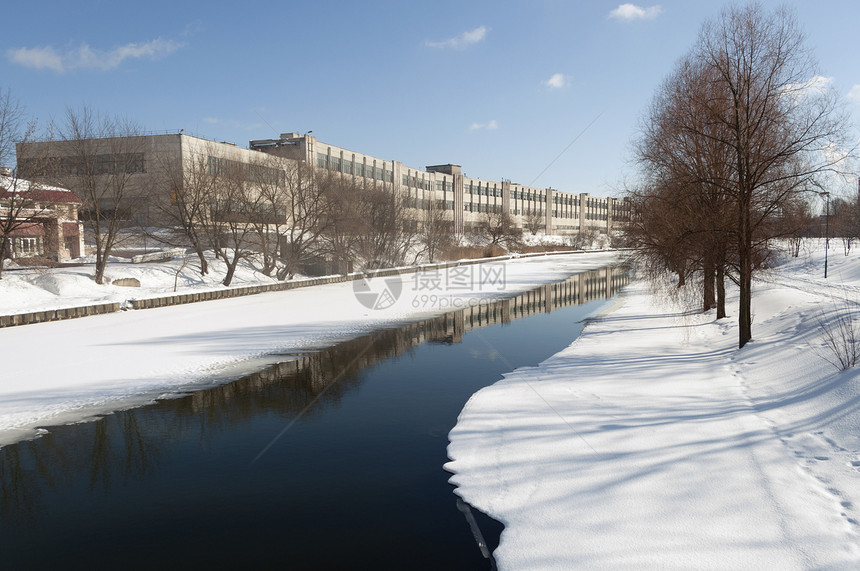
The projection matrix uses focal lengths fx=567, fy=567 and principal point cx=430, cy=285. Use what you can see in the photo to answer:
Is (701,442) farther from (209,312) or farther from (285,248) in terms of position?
(285,248)

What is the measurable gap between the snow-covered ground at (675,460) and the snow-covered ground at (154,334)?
24.9 ft

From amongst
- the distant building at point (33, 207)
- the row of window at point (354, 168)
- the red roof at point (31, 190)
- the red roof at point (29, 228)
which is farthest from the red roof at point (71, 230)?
the row of window at point (354, 168)

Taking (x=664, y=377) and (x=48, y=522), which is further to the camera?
(x=664, y=377)

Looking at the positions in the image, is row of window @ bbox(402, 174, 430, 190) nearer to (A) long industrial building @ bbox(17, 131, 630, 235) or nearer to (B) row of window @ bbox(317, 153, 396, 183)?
(A) long industrial building @ bbox(17, 131, 630, 235)

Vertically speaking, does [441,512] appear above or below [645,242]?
below

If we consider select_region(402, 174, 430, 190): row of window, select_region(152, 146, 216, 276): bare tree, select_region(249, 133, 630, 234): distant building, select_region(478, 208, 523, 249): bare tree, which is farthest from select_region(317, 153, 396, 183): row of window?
select_region(152, 146, 216, 276): bare tree

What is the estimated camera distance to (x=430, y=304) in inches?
1131

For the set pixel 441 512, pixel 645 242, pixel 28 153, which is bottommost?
pixel 441 512

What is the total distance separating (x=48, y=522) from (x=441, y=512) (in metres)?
4.87

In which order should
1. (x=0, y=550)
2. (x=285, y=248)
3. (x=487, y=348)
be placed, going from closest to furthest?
1. (x=0, y=550)
2. (x=487, y=348)
3. (x=285, y=248)

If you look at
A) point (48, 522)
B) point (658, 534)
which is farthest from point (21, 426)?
point (658, 534)

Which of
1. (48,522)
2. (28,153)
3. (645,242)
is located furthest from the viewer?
(28,153)

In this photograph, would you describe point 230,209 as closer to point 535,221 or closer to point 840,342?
point 840,342

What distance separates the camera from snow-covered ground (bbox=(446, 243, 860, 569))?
586 cm
